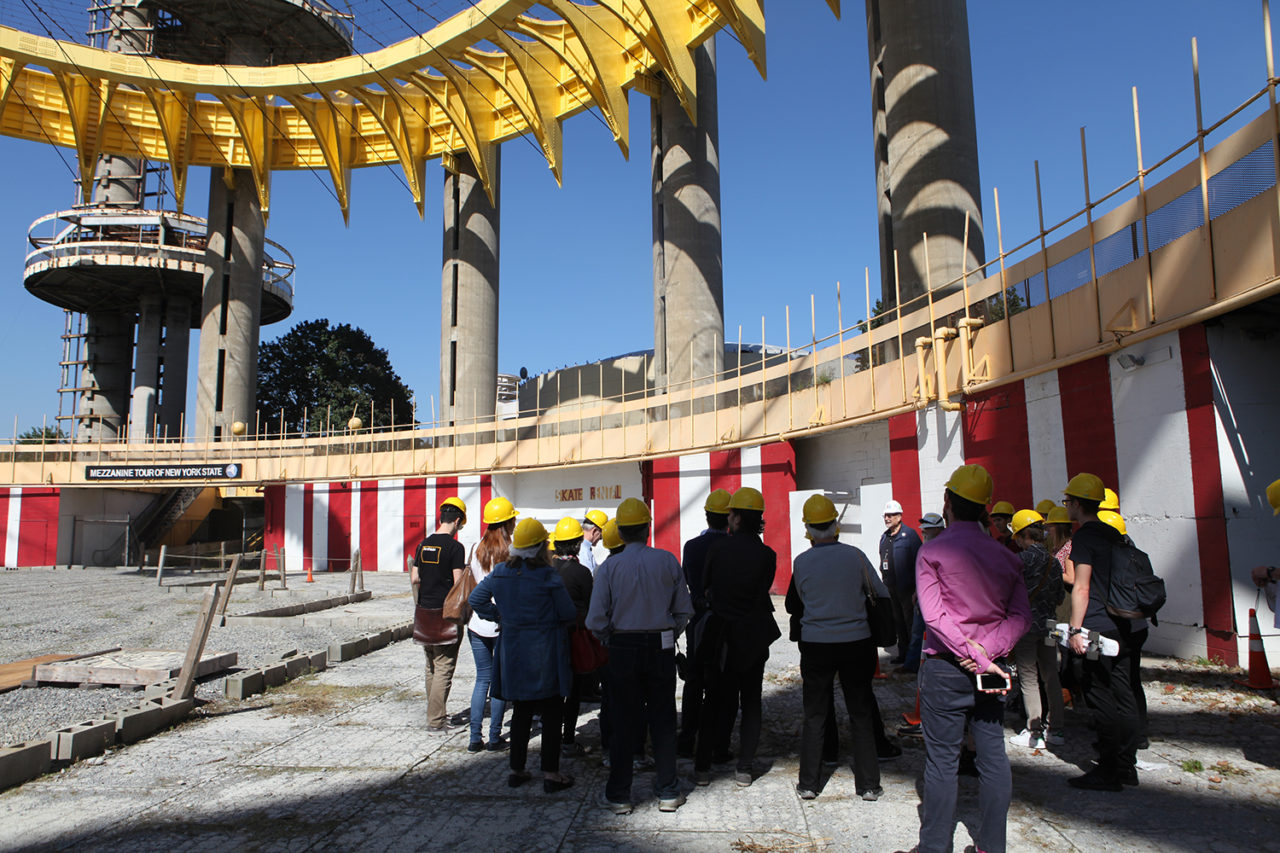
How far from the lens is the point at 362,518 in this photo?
27344 mm

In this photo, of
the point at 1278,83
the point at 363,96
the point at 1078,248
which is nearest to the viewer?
the point at 1278,83

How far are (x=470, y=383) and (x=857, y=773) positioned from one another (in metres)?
29.8

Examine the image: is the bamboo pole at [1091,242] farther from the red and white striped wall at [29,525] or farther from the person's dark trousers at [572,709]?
the red and white striped wall at [29,525]

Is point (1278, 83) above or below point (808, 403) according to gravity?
above

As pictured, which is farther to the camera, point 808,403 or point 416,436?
point 416,436

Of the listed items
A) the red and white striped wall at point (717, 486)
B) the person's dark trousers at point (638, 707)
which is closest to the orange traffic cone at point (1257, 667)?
the person's dark trousers at point (638, 707)

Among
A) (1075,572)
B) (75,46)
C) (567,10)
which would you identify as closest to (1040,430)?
(1075,572)

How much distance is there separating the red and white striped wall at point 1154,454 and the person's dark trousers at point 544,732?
6451 millimetres

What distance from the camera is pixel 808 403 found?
51.2ft

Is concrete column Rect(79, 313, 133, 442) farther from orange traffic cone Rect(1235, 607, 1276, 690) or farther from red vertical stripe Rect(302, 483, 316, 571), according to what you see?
orange traffic cone Rect(1235, 607, 1276, 690)

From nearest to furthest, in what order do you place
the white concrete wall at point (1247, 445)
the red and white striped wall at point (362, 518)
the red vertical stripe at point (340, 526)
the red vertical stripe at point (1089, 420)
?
the white concrete wall at point (1247, 445) < the red vertical stripe at point (1089, 420) < the red and white striped wall at point (362, 518) < the red vertical stripe at point (340, 526)

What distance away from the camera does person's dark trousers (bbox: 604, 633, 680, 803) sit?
4.36 m

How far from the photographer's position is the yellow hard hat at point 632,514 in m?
4.73

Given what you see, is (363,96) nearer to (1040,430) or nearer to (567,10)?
(567,10)
